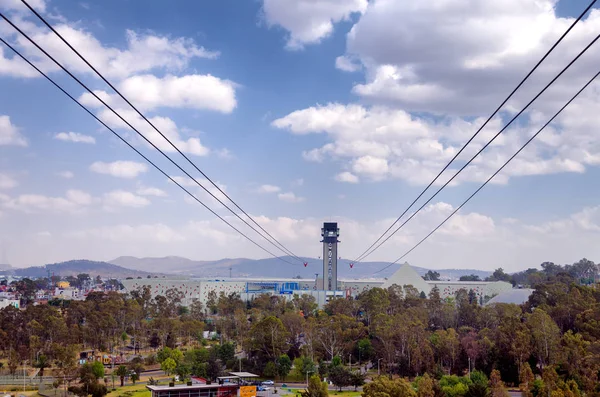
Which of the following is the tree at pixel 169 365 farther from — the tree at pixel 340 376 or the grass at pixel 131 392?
the tree at pixel 340 376

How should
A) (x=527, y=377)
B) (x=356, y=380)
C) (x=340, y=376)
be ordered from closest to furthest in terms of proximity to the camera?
(x=527, y=377)
(x=340, y=376)
(x=356, y=380)

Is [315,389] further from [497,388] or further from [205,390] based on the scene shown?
[497,388]

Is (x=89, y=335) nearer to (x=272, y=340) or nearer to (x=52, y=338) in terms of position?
(x=52, y=338)

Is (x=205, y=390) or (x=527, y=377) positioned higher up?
(x=527, y=377)

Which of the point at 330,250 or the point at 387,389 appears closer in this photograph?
the point at 387,389

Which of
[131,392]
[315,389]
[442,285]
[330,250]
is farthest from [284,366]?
[442,285]

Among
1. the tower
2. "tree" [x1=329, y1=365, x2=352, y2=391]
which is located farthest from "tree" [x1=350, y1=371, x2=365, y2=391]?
the tower

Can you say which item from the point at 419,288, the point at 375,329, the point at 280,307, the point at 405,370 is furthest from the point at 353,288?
the point at 405,370

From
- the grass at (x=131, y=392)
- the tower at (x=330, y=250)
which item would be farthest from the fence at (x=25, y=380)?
the tower at (x=330, y=250)
